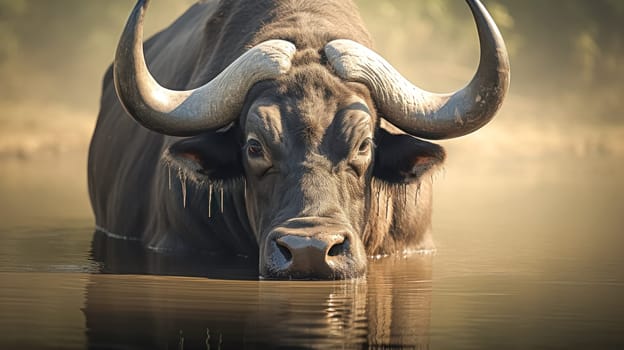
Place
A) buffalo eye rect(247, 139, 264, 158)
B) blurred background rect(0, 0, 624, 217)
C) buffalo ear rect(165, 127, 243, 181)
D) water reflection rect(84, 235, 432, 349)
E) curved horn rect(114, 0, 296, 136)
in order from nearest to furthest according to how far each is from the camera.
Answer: water reflection rect(84, 235, 432, 349), buffalo eye rect(247, 139, 264, 158), curved horn rect(114, 0, 296, 136), buffalo ear rect(165, 127, 243, 181), blurred background rect(0, 0, 624, 217)

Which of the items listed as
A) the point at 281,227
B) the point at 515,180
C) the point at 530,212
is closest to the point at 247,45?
the point at 281,227

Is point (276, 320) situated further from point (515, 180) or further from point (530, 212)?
point (515, 180)

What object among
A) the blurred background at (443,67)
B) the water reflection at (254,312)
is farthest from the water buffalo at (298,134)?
the blurred background at (443,67)

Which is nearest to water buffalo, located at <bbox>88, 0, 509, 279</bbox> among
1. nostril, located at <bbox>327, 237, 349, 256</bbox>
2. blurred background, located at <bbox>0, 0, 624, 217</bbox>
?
nostril, located at <bbox>327, 237, 349, 256</bbox>

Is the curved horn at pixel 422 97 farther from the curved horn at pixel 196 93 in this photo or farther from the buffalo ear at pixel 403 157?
the curved horn at pixel 196 93

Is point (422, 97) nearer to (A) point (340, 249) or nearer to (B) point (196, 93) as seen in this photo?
(B) point (196, 93)

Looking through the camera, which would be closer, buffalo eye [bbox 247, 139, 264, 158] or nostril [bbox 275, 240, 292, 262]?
nostril [bbox 275, 240, 292, 262]

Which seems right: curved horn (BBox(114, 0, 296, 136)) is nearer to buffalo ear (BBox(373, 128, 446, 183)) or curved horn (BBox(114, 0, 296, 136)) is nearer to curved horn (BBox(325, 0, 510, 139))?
curved horn (BBox(325, 0, 510, 139))

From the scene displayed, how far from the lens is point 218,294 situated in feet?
25.1

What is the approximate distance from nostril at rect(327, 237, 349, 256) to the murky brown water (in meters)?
0.19

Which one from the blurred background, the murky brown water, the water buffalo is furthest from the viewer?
the blurred background

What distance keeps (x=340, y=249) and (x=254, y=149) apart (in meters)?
1.05

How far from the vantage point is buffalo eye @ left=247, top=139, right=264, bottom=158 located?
28.5 feet

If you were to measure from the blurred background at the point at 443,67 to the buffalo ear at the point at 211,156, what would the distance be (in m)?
17.1
